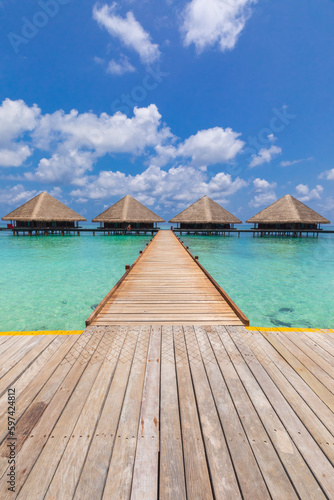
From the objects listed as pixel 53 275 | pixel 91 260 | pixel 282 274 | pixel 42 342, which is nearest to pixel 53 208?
pixel 91 260

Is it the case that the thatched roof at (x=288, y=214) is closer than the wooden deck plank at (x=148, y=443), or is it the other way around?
the wooden deck plank at (x=148, y=443)

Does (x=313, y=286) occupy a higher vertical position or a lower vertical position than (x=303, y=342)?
lower

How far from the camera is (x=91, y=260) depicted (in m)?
15.8

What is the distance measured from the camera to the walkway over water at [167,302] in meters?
3.77

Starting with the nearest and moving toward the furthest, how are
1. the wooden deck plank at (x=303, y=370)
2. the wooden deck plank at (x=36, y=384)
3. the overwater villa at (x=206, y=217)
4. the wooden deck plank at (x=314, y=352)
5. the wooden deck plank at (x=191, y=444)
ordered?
the wooden deck plank at (x=191, y=444) < the wooden deck plank at (x=36, y=384) < the wooden deck plank at (x=303, y=370) < the wooden deck plank at (x=314, y=352) < the overwater villa at (x=206, y=217)

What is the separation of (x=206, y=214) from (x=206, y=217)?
2.10ft

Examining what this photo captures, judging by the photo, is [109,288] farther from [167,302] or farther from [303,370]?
[303,370]

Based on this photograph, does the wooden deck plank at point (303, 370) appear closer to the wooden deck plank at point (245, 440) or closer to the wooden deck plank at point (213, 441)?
the wooden deck plank at point (245, 440)

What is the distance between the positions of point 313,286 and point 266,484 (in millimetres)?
10711

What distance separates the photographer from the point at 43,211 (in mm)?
31766

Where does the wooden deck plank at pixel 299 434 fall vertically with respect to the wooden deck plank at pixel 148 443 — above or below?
below

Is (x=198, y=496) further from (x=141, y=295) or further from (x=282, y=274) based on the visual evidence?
(x=282, y=274)

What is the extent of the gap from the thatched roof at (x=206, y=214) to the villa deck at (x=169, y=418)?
101ft

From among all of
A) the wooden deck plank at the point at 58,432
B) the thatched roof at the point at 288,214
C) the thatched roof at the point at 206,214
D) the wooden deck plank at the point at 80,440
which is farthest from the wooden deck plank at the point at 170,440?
the thatched roof at the point at 288,214
